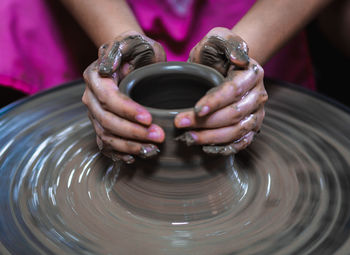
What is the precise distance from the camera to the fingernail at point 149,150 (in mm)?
848

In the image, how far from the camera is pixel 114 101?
86cm

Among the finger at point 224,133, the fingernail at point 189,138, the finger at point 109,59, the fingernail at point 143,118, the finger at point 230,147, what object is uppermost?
the finger at point 109,59

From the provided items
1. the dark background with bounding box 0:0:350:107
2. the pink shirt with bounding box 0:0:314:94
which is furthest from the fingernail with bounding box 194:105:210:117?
the dark background with bounding box 0:0:350:107

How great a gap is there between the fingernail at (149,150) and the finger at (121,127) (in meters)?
0.02

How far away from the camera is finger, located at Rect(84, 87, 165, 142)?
0.83 metres

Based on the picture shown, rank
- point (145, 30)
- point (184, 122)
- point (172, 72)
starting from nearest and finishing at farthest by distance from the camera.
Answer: point (184, 122) < point (172, 72) < point (145, 30)

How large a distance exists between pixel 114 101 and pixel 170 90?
17 cm

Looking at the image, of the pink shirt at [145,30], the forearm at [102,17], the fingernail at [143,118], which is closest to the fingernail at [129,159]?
the fingernail at [143,118]

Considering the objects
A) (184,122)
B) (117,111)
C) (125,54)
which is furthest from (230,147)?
(125,54)

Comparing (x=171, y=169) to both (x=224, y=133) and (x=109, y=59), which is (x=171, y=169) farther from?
(x=109, y=59)

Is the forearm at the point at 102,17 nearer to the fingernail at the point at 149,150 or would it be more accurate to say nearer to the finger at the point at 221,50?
the finger at the point at 221,50

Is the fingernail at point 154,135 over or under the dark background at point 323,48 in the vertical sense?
over

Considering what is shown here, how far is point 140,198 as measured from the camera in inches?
35.4

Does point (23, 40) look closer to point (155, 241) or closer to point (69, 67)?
point (69, 67)
